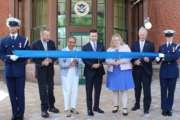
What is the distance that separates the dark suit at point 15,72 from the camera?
1116cm

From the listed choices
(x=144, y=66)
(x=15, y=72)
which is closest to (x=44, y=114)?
(x=15, y=72)

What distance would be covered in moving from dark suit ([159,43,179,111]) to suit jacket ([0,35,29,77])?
316cm

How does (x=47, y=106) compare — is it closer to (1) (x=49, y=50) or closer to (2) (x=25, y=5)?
(1) (x=49, y=50)

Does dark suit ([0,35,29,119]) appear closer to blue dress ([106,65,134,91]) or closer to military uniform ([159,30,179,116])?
blue dress ([106,65,134,91])

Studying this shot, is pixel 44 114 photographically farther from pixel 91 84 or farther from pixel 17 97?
pixel 91 84

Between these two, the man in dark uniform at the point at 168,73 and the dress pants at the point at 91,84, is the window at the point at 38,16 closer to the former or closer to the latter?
the dress pants at the point at 91,84

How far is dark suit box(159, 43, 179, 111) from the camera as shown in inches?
466

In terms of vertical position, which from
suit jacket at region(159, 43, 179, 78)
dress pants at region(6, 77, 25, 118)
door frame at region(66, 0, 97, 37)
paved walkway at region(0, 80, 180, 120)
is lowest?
paved walkway at region(0, 80, 180, 120)

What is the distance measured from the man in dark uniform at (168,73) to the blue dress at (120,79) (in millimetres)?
726

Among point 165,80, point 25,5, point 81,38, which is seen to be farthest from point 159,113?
point 25,5

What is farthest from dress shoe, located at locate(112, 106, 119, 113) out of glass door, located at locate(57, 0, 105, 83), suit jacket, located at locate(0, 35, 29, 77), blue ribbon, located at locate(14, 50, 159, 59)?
glass door, located at locate(57, 0, 105, 83)

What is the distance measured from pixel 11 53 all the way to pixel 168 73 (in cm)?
351

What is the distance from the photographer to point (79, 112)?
40.1ft

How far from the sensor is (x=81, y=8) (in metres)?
19.0
